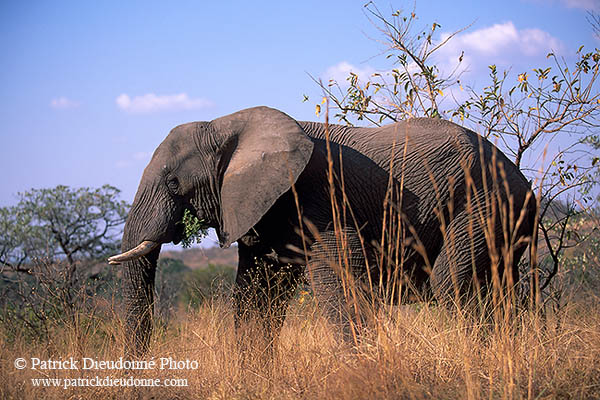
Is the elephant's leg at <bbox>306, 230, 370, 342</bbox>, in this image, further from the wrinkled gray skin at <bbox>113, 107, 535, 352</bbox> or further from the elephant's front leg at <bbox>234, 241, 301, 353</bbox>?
the elephant's front leg at <bbox>234, 241, 301, 353</bbox>

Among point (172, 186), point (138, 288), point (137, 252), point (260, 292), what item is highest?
point (172, 186)

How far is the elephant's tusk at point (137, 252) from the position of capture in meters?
5.00

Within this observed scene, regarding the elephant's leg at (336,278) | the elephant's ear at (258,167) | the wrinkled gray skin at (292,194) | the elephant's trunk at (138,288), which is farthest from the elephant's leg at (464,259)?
the elephant's trunk at (138,288)

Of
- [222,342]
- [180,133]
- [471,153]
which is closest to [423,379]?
[222,342]

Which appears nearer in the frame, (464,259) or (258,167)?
(258,167)

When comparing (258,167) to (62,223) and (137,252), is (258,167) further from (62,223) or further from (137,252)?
(62,223)

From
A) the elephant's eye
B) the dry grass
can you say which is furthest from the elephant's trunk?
the elephant's eye

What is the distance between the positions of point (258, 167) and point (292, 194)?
35cm

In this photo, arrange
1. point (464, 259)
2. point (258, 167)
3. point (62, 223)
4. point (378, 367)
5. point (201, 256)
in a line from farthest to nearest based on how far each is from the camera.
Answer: point (201, 256)
point (62, 223)
point (464, 259)
point (258, 167)
point (378, 367)

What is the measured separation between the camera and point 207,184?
5.15 meters

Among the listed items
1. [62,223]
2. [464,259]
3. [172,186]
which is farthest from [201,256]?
[464,259]

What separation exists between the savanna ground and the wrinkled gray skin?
38 cm

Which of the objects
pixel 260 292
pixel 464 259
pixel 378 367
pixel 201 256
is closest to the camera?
pixel 378 367

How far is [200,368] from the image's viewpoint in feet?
15.3
